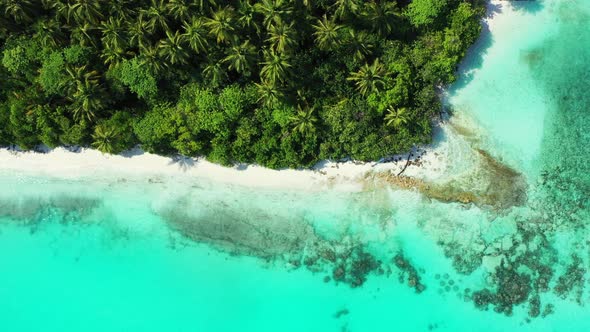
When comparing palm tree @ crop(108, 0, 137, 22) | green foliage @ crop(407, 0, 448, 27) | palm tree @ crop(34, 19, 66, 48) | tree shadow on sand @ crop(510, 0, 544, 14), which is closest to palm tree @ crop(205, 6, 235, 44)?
palm tree @ crop(108, 0, 137, 22)

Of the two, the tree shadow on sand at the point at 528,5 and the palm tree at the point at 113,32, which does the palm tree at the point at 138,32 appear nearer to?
the palm tree at the point at 113,32

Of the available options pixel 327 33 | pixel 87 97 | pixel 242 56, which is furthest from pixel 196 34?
pixel 87 97

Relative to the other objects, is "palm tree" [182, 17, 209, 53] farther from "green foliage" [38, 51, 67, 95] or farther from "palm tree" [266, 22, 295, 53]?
A: "green foliage" [38, 51, 67, 95]

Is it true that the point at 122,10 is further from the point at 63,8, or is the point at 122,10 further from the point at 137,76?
the point at 137,76

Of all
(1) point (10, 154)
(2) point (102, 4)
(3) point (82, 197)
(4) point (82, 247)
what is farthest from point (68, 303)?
(2) point (102, 4)

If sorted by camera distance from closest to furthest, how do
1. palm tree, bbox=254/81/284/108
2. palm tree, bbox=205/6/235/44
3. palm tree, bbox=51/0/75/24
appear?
1. palm tree, bbox=205/6/235/44
2. palm tree, bbox=51/0/75/24
3. palm tree, bbox=254/81/284/108

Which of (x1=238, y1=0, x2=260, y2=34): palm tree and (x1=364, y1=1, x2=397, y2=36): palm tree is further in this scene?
(x1=364, y1=1, x2=397, y2=36): palm tree

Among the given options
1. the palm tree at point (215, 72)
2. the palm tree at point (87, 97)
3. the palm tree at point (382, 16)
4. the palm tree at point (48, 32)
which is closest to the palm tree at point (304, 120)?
the palm tree at point (215, 72)

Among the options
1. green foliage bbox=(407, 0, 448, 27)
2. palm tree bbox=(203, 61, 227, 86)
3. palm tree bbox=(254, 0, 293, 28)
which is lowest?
palm tree bbox=(203, 61, 227, 86)
